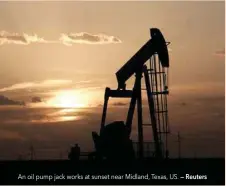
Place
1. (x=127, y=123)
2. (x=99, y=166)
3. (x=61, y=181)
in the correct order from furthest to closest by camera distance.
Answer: (x=127, y=123)
(x=99, y=166)
(x=61, y=181)

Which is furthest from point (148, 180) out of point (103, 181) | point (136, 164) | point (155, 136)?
point (155, 136)

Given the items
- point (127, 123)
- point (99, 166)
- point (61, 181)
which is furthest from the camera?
point (127, 123)

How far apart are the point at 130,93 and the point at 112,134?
2409mm

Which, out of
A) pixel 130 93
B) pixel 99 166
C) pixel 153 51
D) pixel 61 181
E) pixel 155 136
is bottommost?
pixel 61 181

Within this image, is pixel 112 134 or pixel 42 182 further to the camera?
pixel 112 134

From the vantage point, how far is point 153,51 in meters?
25.2

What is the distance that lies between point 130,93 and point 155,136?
2575 millimetres

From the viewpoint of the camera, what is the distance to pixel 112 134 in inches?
986

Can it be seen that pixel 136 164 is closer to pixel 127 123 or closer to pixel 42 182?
pixel 127 123

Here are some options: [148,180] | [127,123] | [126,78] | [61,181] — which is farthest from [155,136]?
[61,181]

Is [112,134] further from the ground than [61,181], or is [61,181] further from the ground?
[112,134]

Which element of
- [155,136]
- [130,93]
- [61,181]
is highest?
[130,93]

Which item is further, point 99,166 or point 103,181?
point 99,166

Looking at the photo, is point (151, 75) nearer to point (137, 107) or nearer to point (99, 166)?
point (137, 107)
